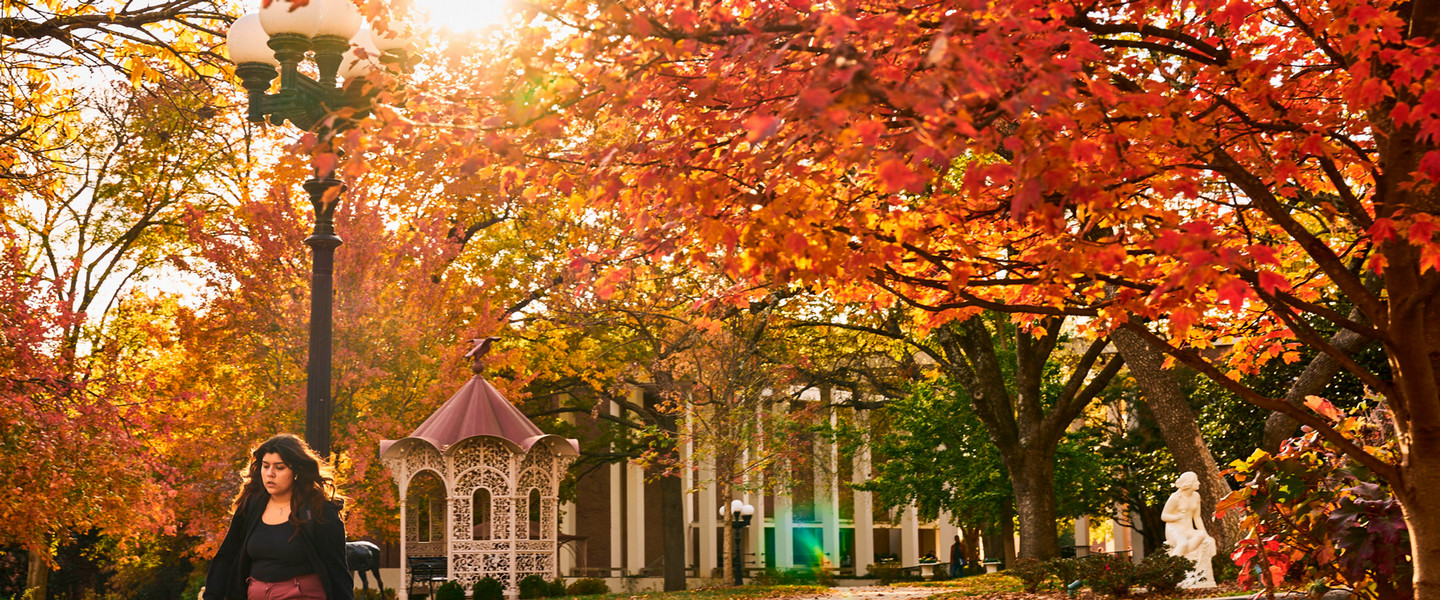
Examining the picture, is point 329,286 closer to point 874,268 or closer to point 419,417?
point 874,268

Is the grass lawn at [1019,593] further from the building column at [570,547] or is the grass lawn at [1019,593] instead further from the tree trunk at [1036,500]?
the building column at [570,547]

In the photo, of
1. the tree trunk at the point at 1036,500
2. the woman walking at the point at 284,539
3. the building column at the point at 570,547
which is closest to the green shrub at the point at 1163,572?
the tree trunk at the point at 1036,500

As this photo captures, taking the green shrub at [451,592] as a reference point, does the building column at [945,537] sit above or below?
below

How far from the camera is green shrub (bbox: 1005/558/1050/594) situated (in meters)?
16.7

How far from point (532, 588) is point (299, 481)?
40.9 feet

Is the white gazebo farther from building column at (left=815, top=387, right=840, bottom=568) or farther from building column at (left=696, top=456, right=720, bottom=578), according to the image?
building column at (left=696, top=456, right=720, bottom=578)

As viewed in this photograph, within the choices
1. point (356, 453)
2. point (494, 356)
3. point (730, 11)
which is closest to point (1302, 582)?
point (730, 11)

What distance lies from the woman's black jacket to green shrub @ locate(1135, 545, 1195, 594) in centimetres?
1123

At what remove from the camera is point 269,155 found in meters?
21.7

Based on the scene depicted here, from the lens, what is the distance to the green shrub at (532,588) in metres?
18.1

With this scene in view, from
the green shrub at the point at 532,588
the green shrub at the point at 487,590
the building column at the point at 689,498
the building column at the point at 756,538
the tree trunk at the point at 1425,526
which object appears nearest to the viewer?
the tree trunk at the point at 1425,526

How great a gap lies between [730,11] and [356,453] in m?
12.8

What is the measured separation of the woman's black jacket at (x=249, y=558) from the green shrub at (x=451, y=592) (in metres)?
11.8

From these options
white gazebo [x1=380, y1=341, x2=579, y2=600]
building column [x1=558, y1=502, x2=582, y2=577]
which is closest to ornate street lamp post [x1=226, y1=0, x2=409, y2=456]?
white gazebo [x1=380, y1=341, x2=579, y2=600]
